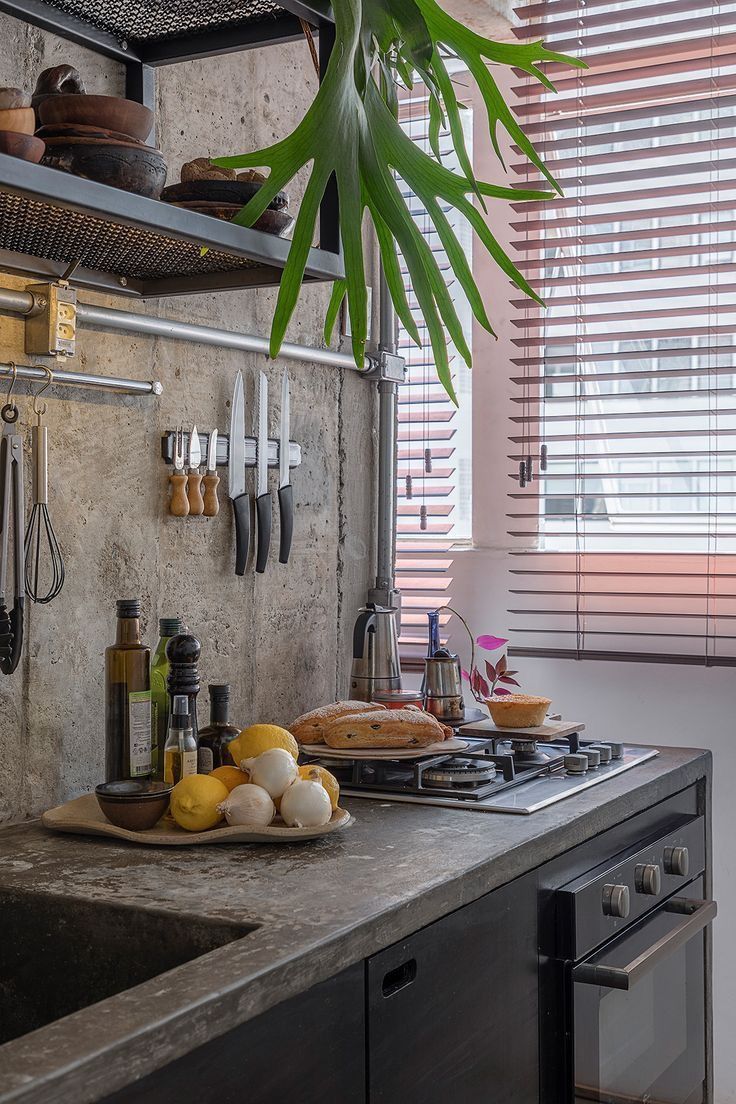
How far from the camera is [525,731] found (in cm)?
211

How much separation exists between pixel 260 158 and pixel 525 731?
3.50 ft

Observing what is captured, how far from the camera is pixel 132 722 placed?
1.72 m

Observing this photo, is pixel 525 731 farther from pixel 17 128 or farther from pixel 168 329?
pixel 17 128

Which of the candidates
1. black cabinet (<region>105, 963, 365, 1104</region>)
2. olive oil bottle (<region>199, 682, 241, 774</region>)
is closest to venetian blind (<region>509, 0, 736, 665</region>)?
olive oil bottle (<region>199, 682, 241, 774</region>)

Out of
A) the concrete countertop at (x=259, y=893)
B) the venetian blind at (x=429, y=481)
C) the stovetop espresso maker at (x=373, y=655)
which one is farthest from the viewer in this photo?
the venetian blind at (x=429, y=481)

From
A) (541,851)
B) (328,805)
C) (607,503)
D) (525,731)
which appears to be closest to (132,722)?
(328,805)

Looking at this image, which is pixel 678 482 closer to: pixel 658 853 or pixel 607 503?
pixel 607 503

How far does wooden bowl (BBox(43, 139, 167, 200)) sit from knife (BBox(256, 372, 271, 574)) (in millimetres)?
716

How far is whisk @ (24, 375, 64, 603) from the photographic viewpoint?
66.1 inches

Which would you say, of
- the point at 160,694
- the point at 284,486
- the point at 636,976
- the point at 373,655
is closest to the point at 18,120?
the point at 160,694

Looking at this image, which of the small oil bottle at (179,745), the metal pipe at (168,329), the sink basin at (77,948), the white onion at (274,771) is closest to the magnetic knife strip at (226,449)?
the metal pipe at (168,329)

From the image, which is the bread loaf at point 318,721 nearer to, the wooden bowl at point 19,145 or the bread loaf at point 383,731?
the bread loaf at point 383,731

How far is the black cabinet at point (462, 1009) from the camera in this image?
1.29 metres

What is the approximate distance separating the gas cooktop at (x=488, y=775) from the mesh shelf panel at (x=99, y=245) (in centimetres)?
79
